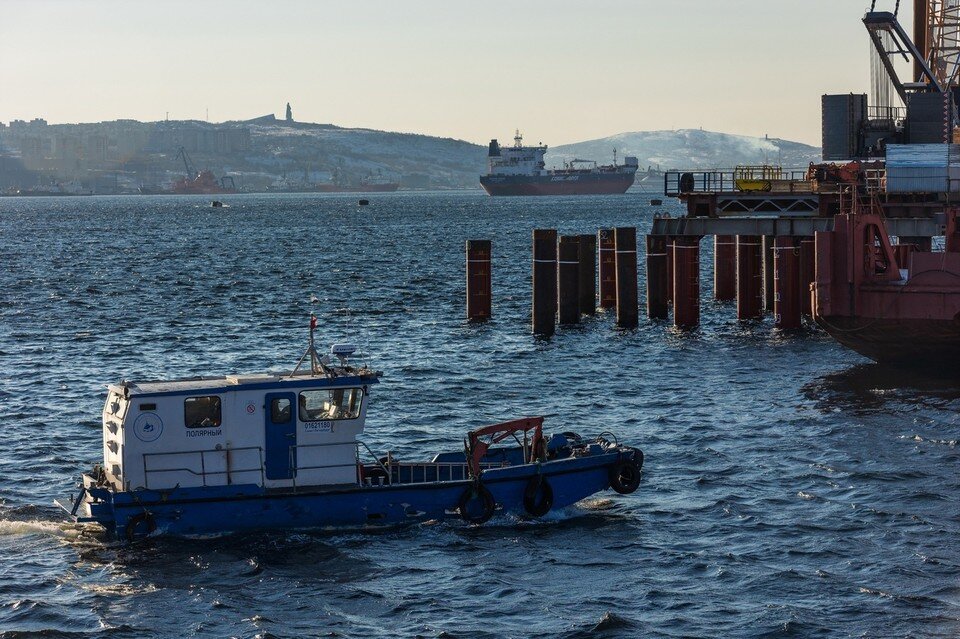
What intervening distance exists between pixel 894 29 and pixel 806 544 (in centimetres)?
5677

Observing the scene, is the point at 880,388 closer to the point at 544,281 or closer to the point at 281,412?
the point at 544,281

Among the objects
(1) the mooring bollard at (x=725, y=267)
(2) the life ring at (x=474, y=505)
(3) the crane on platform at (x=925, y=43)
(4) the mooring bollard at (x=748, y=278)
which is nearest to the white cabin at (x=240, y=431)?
(2) the life ring at (x=474, y=505)

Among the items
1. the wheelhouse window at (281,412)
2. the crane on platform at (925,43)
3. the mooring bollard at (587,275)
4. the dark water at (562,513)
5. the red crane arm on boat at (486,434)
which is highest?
the crane on platform at (925,43)

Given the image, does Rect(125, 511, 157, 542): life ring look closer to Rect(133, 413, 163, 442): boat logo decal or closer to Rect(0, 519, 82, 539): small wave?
Rect(133, 413, 163, 442): boat logo decal

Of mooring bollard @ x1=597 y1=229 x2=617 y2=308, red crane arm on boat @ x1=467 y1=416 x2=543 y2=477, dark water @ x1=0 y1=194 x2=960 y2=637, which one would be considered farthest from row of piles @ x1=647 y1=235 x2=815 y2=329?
red crane arm on boat @ x1=467 y1=416 x2=543 y2=477

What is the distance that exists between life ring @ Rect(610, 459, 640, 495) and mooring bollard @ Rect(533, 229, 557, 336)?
77.7ft

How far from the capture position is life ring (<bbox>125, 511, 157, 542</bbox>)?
27.0 metres

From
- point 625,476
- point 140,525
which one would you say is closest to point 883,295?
point 625,476

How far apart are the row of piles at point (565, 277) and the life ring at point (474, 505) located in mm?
24810

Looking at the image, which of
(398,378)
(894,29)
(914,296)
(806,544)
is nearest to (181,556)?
(806,544)

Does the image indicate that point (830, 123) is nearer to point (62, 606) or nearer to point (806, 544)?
point (806, 544)

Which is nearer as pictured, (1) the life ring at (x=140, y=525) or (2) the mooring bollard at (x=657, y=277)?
(1) the life ring at (x=140, y=525)

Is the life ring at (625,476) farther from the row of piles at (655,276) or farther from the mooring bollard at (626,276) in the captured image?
the mooring bollard at (626,276)

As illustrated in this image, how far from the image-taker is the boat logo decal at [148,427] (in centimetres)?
2727
